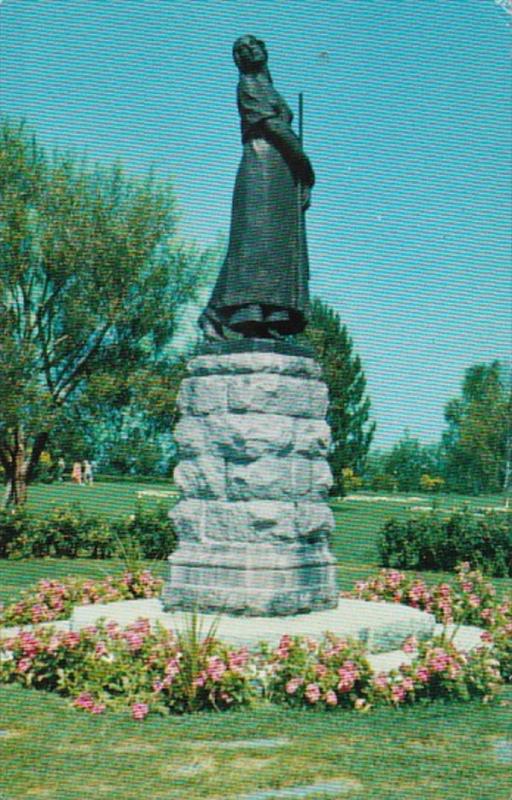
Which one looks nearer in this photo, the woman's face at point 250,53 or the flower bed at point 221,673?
the flower bed at point 221,673

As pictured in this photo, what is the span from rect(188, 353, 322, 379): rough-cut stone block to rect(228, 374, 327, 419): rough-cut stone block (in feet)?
0.18

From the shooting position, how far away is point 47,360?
19.0 meters

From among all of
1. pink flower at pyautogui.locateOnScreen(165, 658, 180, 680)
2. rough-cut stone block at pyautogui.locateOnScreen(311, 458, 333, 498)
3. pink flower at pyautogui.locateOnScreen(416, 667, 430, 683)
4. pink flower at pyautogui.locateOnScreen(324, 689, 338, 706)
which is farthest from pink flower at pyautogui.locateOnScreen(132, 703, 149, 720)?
rough-cut stone block at pyautogui.locateOnScreen(311, 458, 333, 498)

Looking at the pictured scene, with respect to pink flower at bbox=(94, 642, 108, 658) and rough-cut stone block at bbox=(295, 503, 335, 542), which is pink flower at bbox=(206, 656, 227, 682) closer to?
pink flower at bbox=(94, 642, 108, 658)

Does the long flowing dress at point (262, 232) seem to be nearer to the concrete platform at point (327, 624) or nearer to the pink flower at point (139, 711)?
the concrete platform at point (327, 624)

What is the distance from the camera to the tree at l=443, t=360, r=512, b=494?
21312 mm

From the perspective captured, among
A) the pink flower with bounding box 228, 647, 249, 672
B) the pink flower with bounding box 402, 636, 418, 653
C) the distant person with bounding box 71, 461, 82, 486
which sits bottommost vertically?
the pink flower with bounding box 228, 647, 249, 672

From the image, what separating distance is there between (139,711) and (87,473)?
15.9 meters

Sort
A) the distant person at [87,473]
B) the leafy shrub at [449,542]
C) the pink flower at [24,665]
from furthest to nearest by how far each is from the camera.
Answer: the distant person at [87,473], the leafy shrub at [449,542], the pink flower at [24,665]

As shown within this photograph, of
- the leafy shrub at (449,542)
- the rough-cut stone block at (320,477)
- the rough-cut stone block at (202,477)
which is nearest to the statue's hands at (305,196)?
the rough-cut stone block at (320,477)

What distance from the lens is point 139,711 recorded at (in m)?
5.64

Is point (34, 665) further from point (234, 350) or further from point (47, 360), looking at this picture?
point (47, 360)

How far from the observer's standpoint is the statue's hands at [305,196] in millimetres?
8125

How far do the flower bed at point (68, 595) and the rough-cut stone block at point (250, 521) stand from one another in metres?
1.99
